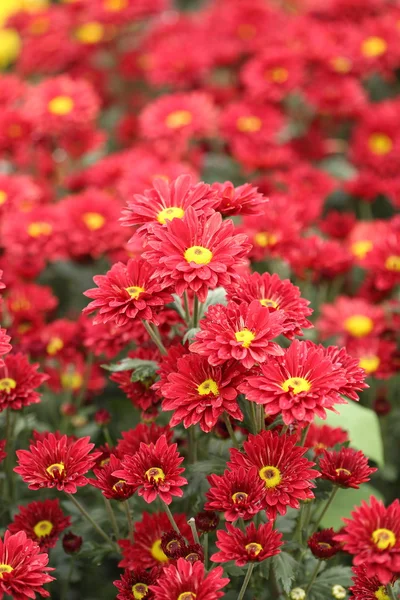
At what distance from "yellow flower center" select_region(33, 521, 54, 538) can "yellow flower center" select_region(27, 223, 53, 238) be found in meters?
0.87

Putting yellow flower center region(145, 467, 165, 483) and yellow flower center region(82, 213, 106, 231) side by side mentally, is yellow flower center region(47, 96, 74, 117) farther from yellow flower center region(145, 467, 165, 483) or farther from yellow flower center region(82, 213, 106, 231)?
yellow flower center region(145, 467, 165, 483)

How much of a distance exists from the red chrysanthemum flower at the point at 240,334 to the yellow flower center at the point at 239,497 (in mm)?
183

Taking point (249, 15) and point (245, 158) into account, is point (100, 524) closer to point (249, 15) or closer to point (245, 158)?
point (245, 158)

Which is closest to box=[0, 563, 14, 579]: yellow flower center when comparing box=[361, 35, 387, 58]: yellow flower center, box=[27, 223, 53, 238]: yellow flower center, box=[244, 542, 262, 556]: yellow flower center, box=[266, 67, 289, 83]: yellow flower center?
box=[244, 542, 262, 556]: yellow flower center

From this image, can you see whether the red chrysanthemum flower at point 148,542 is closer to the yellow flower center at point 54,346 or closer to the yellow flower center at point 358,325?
the yellow flower center at point 54,346

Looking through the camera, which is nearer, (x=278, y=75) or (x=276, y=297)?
(x=276, y=297)

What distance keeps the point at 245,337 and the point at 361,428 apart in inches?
27.5

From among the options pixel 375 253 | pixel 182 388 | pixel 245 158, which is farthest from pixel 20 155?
pixel 182 388

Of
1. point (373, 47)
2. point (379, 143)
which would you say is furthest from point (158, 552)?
point (373, 47)

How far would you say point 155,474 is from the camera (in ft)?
3.92

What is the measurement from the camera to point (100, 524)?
5.01ft

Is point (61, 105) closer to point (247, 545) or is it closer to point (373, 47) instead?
point (373, 47)

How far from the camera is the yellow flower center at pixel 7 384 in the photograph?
4.51 ft

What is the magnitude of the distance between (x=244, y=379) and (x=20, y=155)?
5.58 feet
